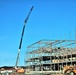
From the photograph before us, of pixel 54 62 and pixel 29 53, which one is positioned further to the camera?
pixel 29 53

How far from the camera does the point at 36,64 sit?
76.8m

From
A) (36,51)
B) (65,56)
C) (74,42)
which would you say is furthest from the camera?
(36,51)

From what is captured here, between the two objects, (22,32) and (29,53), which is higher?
(22,32)

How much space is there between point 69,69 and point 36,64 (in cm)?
2747

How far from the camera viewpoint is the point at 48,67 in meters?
74.1

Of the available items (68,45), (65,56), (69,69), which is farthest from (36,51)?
(69,69)

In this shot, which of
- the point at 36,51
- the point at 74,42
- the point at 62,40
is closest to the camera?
the point at 74,42

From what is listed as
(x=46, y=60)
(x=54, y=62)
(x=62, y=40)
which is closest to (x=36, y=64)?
(x=46, y=60)

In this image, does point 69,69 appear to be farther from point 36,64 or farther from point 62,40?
point 36,64

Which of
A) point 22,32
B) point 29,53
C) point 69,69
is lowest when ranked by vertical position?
point 69,69

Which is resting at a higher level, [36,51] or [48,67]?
[36,51]

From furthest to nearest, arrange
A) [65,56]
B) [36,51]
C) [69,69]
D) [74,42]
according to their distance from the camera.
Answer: [36,51], [65,56], [74,42], [69,69]

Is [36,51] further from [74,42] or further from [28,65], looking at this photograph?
[74,42]

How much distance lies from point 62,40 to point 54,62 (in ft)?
29.7
